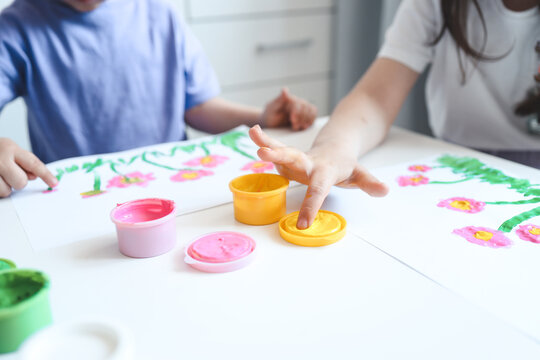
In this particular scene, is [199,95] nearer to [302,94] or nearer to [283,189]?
[283,189]

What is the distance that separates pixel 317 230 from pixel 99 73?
2.15 feet

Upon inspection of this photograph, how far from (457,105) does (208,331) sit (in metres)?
0.78

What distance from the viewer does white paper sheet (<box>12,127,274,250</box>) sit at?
0.53m

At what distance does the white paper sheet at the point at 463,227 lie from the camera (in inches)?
15.3

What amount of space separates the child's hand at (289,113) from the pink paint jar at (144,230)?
44cm

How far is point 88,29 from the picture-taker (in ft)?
3.00

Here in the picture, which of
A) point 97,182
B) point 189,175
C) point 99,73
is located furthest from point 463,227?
point 99,73

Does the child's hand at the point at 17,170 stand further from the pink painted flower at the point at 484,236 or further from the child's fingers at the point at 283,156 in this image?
the pink painted flower at the point at 484,236

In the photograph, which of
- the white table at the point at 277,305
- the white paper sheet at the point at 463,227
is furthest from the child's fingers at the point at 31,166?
the white paper sheet at the point at 463,227

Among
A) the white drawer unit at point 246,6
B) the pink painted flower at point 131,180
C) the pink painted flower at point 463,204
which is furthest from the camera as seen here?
the white drawer unit at point 246,6

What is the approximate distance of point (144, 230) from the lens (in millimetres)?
442

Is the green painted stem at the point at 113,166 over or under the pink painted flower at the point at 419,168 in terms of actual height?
under

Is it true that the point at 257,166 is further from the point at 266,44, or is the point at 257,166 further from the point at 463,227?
the point at 266,44

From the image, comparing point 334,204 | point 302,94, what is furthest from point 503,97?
point 302,94
